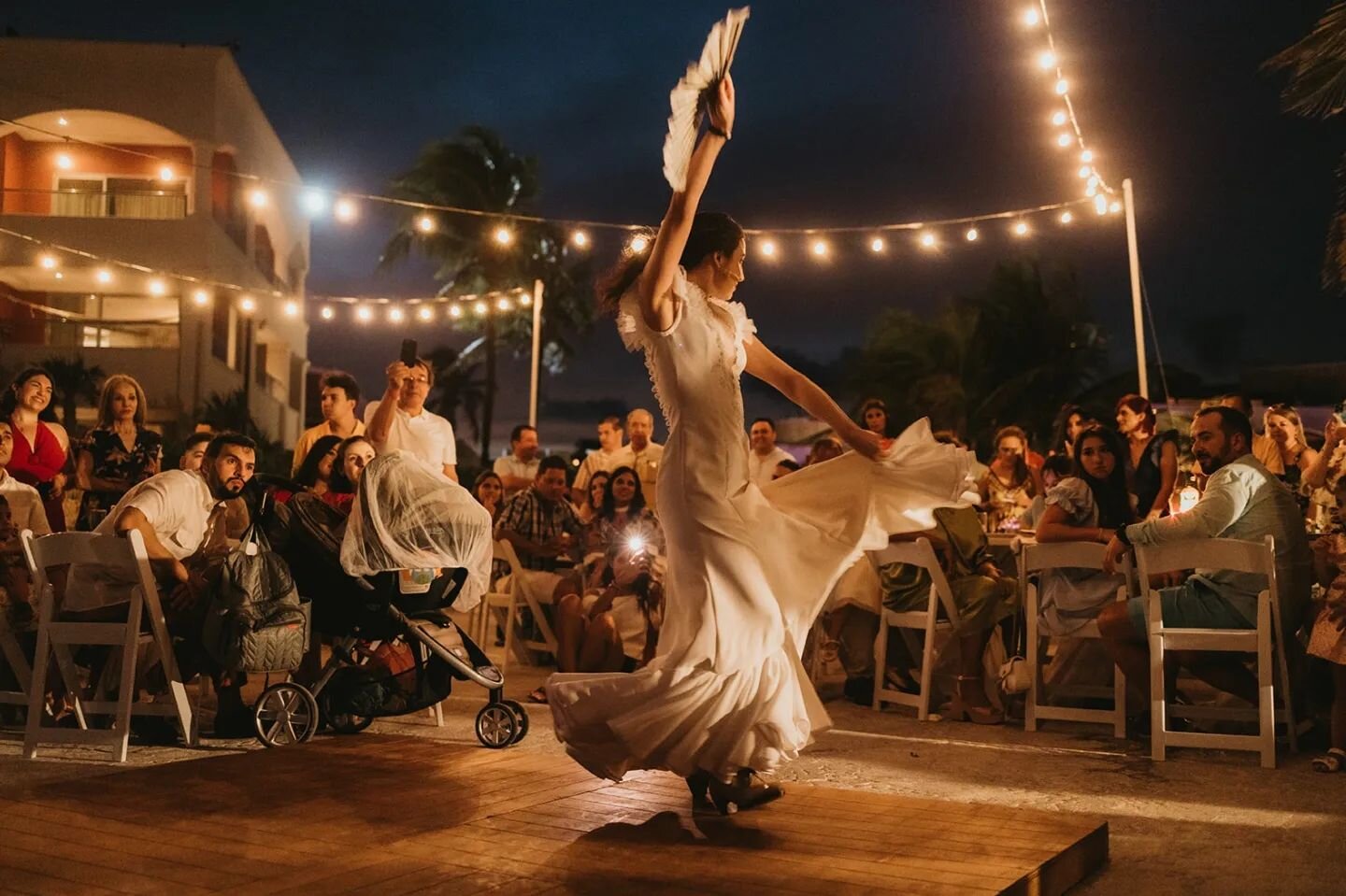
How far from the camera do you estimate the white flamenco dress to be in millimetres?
3770

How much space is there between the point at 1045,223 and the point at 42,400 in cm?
862

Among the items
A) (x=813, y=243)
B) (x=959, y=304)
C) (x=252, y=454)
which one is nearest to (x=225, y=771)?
(x=252, y=454)

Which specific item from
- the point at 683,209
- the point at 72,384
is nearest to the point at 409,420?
the point at 683,209

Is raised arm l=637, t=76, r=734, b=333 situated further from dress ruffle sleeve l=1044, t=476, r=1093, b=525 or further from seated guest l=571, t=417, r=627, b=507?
seated guest l=571, t=417, r=627, b=507

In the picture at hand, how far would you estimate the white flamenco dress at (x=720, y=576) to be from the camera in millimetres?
3770

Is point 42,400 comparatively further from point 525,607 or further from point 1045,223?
point 1045,223

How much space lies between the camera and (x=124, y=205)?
83.7 ft

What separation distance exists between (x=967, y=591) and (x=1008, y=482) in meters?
1.79

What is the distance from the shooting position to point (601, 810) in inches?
156

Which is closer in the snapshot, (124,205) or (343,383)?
(343,383)

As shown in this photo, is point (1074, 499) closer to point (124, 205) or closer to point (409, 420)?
point (409, 420)

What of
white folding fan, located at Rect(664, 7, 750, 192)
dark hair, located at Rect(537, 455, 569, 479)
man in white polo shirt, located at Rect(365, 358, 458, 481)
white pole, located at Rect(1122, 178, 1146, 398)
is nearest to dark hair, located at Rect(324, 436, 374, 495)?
man in white polo shirt, located at Rect(365, 358, 458, 481)

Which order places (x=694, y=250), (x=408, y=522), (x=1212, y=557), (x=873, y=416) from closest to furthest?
(x=694, y=250) → (x=1212, y=557) → (x=408, y=522) → (x=873, y=416)

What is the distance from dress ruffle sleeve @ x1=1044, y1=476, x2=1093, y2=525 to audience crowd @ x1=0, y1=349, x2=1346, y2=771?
0.03ft
